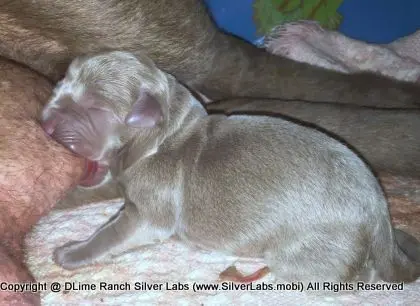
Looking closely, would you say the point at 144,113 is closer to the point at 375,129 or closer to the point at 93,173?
the point at 93,173

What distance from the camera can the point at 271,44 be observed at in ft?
14.4

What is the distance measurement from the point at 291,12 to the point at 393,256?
256 centimetres

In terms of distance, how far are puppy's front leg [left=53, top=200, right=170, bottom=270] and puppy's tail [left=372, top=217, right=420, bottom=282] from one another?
74 cm

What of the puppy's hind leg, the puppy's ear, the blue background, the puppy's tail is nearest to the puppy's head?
the puppy's ear

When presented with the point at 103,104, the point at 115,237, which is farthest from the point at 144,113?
the point at 115,237

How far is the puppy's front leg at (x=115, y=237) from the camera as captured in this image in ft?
8.78

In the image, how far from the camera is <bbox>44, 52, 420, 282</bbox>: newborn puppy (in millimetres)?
2408

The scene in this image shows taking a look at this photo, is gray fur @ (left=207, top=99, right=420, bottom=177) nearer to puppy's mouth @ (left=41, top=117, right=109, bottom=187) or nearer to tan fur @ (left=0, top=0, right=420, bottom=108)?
tan fur @ (left=0, top=0, right=420, bottom=108)

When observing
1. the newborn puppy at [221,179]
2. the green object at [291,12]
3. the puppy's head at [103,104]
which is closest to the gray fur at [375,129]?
the newborn puppy at [221,179]

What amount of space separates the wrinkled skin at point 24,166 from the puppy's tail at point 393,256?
3.79 feet

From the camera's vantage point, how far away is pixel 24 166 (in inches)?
109

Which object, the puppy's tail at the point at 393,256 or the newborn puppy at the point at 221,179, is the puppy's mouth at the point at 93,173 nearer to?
the newborn puppy at the point at 221,179

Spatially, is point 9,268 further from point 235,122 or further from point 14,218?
point 235,122

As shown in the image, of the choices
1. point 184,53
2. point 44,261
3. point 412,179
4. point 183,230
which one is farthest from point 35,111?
point 412,179
